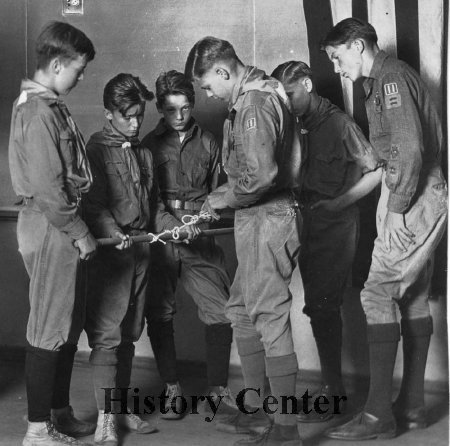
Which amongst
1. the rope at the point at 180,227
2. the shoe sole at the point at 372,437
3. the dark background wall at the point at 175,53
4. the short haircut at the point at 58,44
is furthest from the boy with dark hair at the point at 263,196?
the dark background wall at the point at 175,53

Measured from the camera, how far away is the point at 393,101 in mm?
3924

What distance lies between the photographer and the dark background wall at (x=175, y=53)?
4.95m

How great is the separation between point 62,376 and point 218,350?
0.80 metres

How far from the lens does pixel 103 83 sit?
542cm

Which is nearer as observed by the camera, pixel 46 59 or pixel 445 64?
pixel 46 59

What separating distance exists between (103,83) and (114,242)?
174 centimetres

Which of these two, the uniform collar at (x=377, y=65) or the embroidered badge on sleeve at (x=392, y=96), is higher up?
the uniform collar at (x=377, y=65)

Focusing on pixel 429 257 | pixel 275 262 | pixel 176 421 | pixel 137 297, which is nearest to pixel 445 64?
pixel 429 257

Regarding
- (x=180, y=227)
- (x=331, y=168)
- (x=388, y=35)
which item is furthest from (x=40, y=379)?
(x=388, y=35)

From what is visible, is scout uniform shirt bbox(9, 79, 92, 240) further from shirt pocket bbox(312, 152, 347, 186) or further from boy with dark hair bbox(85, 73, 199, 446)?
shirt pocket bbox(312, 152, 347, 186)

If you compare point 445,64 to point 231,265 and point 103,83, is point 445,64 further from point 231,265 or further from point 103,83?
point 103,83

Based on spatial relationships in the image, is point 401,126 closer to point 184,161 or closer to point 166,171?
point 184,161

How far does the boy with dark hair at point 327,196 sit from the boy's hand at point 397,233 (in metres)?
0.49

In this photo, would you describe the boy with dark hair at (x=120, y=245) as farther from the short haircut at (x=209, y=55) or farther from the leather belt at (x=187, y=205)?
the short haircut at (x=209, y=55)
